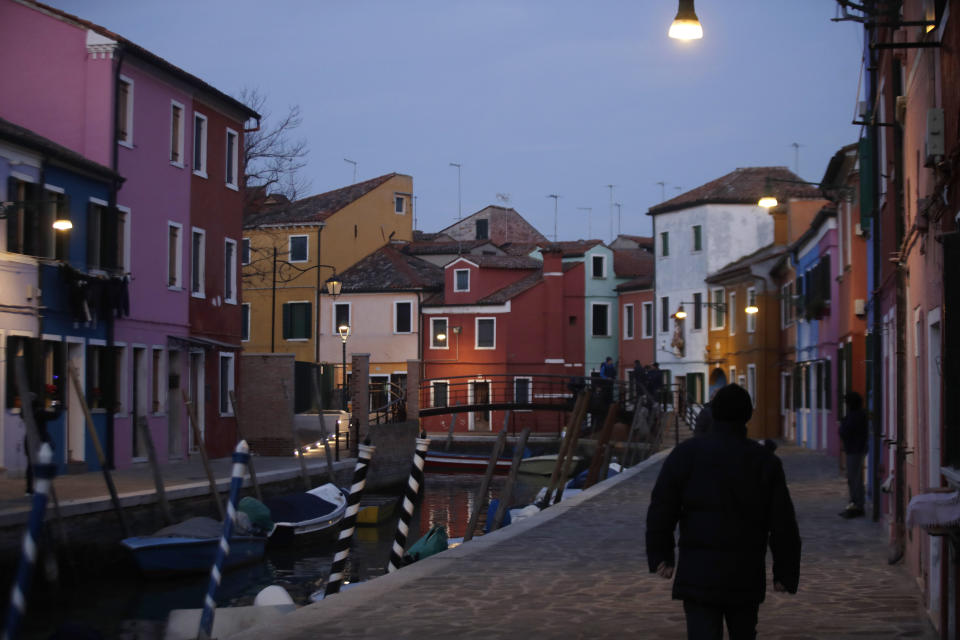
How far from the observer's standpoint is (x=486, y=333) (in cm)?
5650

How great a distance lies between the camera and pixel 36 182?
22531 mm

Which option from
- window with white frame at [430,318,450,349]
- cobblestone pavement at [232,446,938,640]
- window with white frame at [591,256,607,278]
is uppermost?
window with white frame at [591,256,607,278]

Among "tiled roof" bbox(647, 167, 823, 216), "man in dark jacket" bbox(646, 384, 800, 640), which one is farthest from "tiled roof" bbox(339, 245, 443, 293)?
"man in dark jacket" bbox(646, 384, 800, 640)

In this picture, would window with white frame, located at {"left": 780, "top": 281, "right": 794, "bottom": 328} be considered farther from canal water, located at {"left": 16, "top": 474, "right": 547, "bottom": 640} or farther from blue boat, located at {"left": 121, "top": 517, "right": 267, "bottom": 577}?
blue boat, located at {"left": 121, "top": 517, "right": 267, "bottom": 577}

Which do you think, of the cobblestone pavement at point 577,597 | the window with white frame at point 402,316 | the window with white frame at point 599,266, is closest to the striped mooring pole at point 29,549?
the cobblestone pavement at point 577,597

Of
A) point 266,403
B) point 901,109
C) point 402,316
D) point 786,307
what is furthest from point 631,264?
point 901,109

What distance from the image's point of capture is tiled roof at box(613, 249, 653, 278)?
59469 mm

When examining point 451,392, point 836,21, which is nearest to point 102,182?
point 836,21

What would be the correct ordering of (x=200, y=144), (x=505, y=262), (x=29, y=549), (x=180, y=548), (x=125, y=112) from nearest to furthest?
(x=29, y=549) → (x=180, y=548) → (x=125, y=112) → (x=200, y=144) → (x=505, y=262)

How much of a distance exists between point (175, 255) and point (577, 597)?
20560 millimetres

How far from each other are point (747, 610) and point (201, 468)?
21924 millimetres

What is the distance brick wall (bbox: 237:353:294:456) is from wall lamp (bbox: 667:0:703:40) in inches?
899

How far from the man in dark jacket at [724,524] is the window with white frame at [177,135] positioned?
24.3 m

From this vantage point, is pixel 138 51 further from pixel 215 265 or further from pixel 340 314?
pixel 340 314
